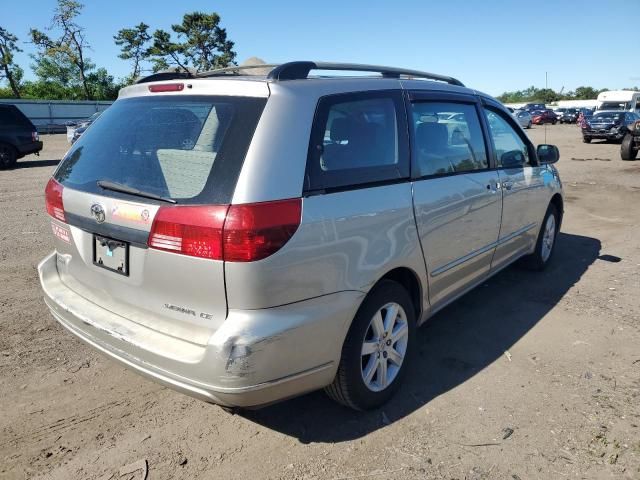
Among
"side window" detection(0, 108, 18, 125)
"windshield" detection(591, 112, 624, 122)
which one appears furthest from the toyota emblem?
"windshield" detection(591, 112, 624, 122)

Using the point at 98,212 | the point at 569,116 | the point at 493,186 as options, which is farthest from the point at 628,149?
the point at 569,116

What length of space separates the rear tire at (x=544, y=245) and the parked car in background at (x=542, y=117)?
42530 millimetres

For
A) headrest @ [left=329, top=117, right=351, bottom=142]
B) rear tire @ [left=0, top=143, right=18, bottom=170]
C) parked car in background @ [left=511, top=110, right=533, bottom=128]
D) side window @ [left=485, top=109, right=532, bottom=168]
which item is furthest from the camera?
rear tire @ [left=0, top=143, right=18, bottom=170]

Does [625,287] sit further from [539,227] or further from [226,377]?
[226,377]

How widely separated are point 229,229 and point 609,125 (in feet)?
87.2

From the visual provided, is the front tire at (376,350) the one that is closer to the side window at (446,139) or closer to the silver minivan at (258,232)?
the silver minivan at (258,232)

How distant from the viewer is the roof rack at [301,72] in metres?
2.56

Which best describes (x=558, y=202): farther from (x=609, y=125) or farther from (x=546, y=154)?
(x=609, y=125)

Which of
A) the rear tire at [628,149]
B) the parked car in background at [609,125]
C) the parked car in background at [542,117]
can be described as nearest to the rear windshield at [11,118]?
the rear tire at [628,149]

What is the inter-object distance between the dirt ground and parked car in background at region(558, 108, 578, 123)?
176 feet

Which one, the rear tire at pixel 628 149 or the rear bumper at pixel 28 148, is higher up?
the rear bumper at pixel 28 148

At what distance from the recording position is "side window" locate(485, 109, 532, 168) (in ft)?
14.0

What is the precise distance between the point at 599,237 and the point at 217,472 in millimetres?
6382

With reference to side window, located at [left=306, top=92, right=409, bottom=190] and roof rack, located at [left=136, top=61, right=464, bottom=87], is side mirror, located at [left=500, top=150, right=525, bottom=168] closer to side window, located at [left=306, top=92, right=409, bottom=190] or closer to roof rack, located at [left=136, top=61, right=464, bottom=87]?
roof rack, located at [left=136, top=61, right=464, bottom=87]
